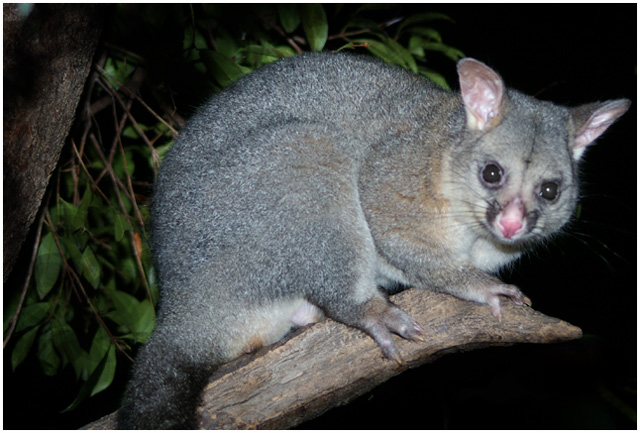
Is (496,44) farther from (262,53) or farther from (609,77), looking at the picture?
(262,53)

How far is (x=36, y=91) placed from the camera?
299cm

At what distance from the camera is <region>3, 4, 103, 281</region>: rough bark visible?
2.90 m

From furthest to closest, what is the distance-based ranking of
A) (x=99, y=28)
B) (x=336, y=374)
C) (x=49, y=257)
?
(x=49, y=257) < (x=99, y=28) < (x=336, y=374)

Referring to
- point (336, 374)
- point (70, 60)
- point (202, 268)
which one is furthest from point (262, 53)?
point (336, 374)

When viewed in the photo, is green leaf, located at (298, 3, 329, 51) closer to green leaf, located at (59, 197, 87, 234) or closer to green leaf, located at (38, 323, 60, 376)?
green leaf, located at (59, 197, 87, 234)

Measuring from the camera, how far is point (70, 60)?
121 inches

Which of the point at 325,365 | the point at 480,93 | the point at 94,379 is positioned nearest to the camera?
the point at 325,365

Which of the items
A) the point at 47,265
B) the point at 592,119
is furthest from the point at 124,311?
the point at 592,119

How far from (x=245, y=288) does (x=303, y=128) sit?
91 cm

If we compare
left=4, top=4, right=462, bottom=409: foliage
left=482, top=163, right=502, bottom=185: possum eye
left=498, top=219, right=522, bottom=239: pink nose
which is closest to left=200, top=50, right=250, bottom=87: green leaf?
left=4, top=4, right=462, bottom=409: foliage

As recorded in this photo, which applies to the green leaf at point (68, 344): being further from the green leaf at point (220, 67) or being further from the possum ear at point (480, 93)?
the possum ear at point (480, 93)

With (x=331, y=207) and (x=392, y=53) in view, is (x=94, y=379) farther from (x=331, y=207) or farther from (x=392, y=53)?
(x=392, y=53)

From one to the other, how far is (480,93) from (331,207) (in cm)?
101

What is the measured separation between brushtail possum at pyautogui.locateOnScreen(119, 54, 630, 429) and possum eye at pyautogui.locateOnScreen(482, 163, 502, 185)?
0.03ft
